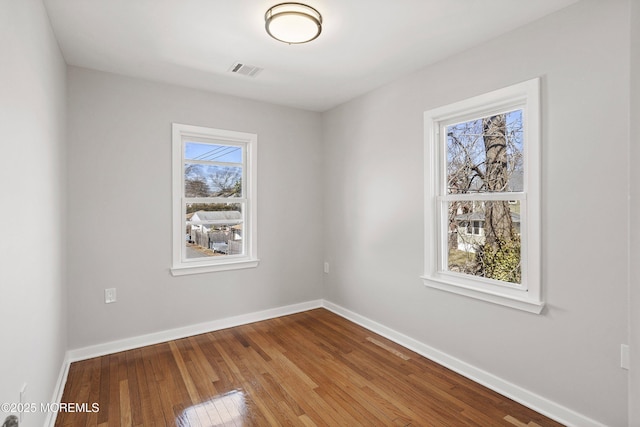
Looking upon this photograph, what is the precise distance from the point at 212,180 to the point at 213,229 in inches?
21.3

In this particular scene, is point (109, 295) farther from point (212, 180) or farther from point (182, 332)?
point (212, 180)

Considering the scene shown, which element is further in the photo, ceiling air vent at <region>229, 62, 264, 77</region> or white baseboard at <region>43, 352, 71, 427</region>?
ceiling air vent at <region>229, 62, 264, 77</region>

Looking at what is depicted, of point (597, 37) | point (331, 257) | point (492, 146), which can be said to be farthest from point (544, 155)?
→ point (331, 257)

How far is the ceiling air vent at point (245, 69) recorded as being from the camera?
9.69ft

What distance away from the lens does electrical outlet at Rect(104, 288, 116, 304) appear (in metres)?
3.07

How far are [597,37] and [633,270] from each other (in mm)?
1896

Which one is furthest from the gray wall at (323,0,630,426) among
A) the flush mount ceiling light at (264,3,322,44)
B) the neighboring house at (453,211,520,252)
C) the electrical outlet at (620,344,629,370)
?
the flush mount ceiling light at (264,3,322,44)

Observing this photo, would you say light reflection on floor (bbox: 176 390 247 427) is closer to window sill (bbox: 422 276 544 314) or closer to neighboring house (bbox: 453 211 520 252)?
window sill (bbox: 422 276 544 314)

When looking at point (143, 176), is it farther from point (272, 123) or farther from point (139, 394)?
point (139, 394)

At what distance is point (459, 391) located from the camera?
2.43 meters

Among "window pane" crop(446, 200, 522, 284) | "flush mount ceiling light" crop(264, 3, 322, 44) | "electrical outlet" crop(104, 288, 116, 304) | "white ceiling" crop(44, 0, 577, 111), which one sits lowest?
"electrical outlet" crop(104, 288, 116, 304)

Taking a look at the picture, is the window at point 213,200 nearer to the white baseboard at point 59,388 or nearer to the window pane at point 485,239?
the white baseboard at point 59,388

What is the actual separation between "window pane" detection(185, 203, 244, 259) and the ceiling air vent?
4.65 ft

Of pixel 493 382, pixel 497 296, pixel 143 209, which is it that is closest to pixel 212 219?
pixel 143 209
